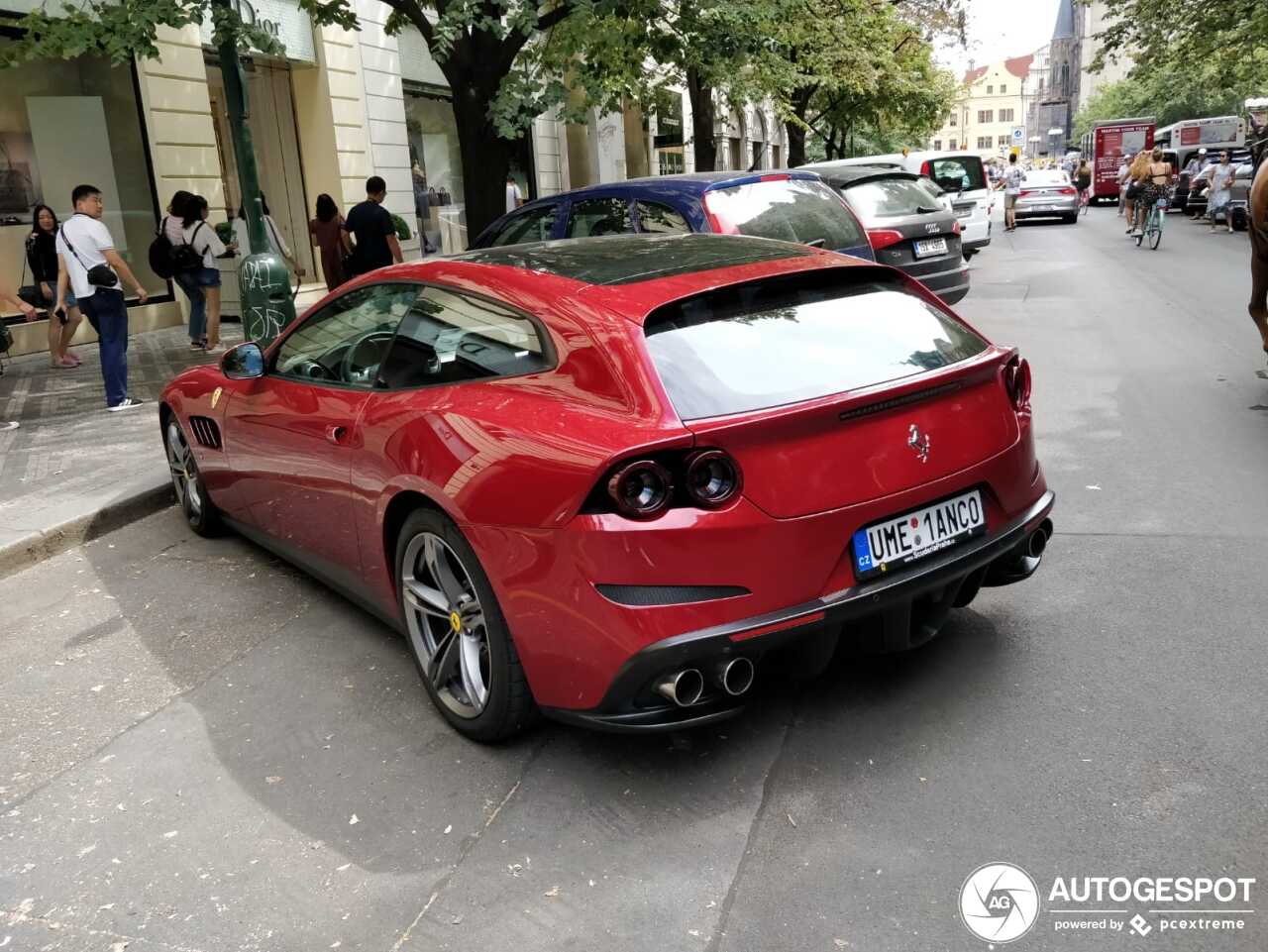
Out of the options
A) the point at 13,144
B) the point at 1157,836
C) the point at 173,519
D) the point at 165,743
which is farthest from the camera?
the point at 13,144

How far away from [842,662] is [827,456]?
3.61 feet

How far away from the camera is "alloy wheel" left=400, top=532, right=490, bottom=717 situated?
11.3 ft

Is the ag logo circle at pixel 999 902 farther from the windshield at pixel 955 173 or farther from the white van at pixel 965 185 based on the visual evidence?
the windshield at pixel 955 173

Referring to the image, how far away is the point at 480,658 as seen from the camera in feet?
11.4

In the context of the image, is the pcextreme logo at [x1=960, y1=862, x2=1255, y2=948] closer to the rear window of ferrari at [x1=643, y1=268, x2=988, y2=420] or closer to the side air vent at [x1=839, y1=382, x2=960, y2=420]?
the side air vent at [x1=839, y1=382, x2=960, y2=420]

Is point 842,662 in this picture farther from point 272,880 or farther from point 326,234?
point 326,234

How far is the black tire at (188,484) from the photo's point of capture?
579cm

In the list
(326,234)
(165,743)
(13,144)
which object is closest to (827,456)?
(165,743)

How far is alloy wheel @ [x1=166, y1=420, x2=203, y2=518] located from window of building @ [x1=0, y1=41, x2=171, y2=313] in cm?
813

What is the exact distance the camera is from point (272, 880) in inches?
113

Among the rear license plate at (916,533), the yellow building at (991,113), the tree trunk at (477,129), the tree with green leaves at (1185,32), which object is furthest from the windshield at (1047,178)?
the yellow building at (991,113)

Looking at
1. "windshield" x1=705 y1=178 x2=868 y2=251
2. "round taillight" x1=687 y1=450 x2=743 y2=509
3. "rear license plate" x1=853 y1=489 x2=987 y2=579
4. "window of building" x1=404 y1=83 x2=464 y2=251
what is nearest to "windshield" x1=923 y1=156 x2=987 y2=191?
"window of building" x1=404 y1=83 x2=464 y2=251

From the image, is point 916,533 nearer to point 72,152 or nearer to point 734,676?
point 734,676

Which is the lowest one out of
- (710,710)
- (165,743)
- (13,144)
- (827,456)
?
(165,743)
